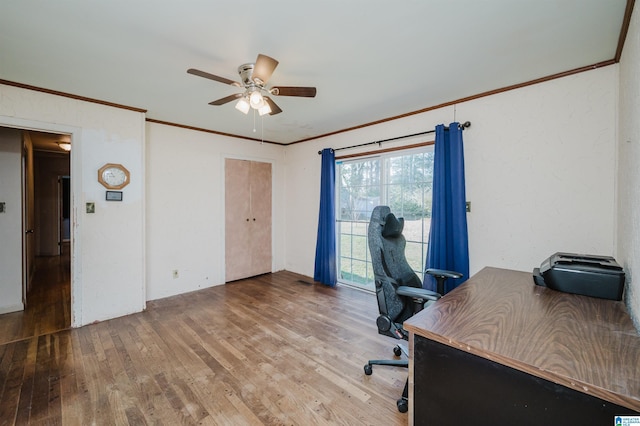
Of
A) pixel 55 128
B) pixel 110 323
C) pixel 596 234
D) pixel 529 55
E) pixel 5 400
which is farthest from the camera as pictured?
pixel 110 323

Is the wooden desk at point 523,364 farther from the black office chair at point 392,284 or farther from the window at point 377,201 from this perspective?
the window at point 377,201

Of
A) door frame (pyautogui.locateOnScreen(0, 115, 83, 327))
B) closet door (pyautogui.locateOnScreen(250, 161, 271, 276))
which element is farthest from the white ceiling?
closet door (pyautogui.locateOnScreen(250, 161, 271, 276))

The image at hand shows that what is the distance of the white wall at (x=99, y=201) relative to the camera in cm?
269

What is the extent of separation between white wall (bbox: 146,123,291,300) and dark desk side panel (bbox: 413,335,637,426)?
366 centimetres

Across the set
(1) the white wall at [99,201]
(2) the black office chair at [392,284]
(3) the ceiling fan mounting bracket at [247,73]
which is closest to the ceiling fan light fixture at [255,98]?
(3) the ceiling fan mounting bracket at [247,73]

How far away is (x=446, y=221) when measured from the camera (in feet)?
9.37

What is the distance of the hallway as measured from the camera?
269 centimetres

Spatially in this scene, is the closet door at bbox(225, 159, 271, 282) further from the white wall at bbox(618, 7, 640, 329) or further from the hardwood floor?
the white wall at bbox(618, 7, 640, 329)

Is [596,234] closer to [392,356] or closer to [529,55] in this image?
[529,55]

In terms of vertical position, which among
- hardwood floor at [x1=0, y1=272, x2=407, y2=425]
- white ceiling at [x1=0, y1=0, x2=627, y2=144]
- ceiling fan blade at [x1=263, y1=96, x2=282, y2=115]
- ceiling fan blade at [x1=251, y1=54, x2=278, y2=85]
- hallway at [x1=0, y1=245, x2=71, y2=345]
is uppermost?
white ceiling at [x1=0, y1=0, x2=627, y2=144]

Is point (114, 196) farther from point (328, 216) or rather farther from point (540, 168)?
point (540, 168)

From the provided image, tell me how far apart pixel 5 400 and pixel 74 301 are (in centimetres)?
124

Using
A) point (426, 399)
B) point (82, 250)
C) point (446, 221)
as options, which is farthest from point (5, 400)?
point (446, 221)

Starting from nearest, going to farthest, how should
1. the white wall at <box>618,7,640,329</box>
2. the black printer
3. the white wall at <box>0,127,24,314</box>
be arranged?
the white wall at <box>618,7,640,329</box>, the black printer, the white wall at <box>0,127,24,314</box>
